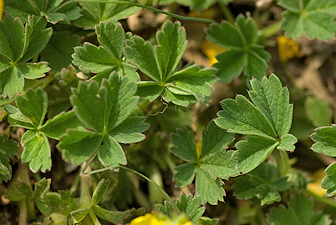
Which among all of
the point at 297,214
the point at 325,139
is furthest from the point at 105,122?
the point at 297,214

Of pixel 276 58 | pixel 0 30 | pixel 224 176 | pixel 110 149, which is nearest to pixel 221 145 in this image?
pixel 224 176

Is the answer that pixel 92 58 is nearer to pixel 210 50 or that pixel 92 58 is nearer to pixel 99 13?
pixel 99 13

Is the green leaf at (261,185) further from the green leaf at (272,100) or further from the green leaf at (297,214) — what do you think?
the green leaf at (272,100)

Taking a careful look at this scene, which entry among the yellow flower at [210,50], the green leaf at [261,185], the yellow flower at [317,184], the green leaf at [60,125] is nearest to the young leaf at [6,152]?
the green leaf at [60,125]

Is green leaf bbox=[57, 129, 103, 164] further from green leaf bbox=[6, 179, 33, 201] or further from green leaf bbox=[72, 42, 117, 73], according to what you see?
green leaf bbox=[6, 179, 33, 201]

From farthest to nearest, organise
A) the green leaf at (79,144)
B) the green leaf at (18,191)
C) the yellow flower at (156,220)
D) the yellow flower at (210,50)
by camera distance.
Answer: the yellow flower at (210,50), the green leaf at (18,191), the green leaf at (79,144), the yellow flower at (156,220)
